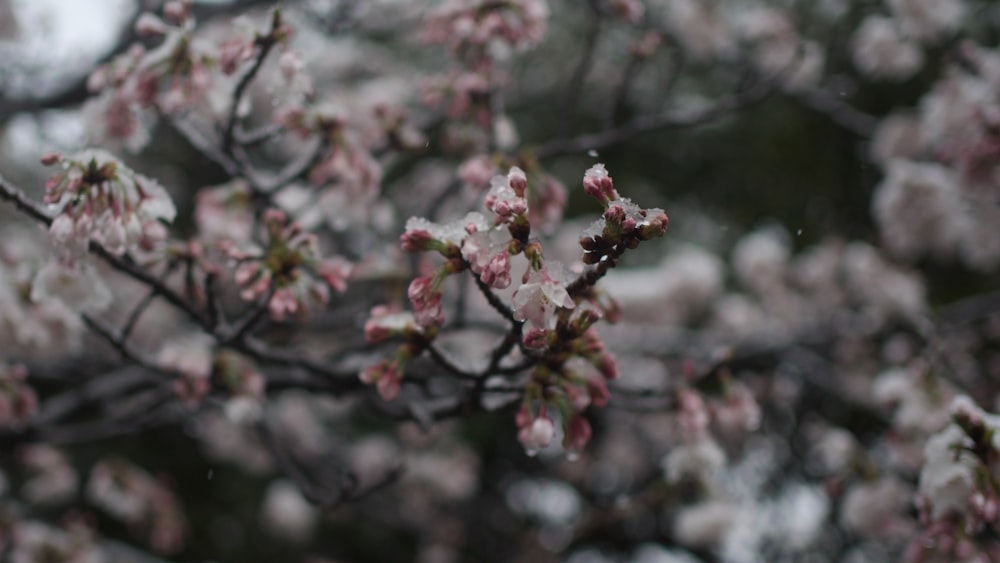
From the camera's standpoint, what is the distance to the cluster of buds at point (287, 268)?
1.46 m

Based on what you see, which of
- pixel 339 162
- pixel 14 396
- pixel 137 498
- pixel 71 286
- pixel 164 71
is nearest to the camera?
pixel 71 286

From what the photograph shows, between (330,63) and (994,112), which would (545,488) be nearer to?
(330,63)

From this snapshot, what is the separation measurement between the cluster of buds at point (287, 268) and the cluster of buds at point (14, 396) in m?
1.08

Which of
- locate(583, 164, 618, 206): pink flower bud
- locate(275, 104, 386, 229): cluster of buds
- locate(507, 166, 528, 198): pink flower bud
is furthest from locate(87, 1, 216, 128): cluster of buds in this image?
locate(583, 164, 618, 206): pink flower bud

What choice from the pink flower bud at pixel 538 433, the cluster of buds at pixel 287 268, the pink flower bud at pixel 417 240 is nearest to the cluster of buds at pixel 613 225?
the pink flower bud at pixel 417 240

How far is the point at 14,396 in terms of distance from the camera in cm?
209

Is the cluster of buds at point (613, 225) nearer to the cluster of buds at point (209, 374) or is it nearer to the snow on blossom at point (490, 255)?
the snow on blossom at point (490, 255)

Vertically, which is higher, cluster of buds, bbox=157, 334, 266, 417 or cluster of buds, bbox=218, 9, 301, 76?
cluster of buds, bbox=218, 9, 301, 76

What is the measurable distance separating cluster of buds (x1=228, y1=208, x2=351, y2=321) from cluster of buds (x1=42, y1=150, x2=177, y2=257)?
8.3 inches

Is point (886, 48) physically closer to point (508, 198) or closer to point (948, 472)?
point (948, 472)

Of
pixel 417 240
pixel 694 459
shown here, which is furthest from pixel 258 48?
pixel 694 459

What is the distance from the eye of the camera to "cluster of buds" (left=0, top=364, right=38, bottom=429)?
6.76 ft

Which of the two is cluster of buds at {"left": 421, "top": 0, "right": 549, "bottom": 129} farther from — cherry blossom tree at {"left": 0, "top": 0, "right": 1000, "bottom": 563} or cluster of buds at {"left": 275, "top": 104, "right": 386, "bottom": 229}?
cluster of buds at {"left": 275, "top": 104, "right": 386, "bottom": 229}

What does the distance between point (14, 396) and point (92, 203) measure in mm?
1163
